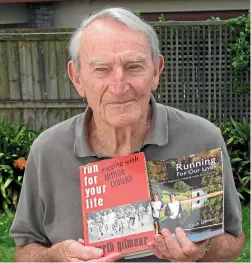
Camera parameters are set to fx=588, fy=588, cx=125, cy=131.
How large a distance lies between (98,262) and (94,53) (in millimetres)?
623

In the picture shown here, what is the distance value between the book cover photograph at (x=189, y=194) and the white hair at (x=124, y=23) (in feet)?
1.16

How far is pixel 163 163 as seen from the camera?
175 centimetres

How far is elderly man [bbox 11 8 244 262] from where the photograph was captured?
5.78ft

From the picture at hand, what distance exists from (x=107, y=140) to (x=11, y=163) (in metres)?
4.62

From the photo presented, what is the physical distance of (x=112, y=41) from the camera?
5.76ft

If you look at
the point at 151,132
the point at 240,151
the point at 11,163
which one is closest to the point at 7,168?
the point at 11,163

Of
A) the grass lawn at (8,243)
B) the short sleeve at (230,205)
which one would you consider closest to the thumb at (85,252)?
the short sleeve at (230,205)

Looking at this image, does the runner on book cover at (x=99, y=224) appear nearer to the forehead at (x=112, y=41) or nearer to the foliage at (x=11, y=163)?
the forehead at (x=112, y=41)

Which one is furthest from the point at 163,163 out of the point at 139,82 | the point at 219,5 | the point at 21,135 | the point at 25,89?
the point at 219,5

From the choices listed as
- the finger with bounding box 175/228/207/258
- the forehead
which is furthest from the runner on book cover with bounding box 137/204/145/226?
the forehead

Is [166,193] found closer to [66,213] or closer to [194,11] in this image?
[66,213]

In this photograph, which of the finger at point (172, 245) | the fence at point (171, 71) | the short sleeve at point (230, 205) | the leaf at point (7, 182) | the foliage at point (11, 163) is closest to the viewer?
the finger at point (172, 245)

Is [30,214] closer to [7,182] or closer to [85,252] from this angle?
[85,252]

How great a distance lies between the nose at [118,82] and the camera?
1.75 meters
